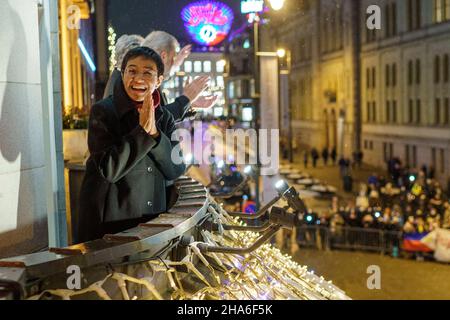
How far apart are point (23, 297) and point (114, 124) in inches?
62.8

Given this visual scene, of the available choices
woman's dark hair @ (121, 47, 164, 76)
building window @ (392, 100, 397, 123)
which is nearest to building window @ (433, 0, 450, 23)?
building window @ (392, 100, 397, 123)

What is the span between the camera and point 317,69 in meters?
63.2

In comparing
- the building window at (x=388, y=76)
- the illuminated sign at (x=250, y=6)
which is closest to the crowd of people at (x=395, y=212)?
the illuminated sign at (x=250, y=6)

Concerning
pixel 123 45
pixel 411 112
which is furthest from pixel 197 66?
pixel 411 112

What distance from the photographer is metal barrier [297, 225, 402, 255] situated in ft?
68.8

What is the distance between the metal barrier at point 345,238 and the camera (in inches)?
826

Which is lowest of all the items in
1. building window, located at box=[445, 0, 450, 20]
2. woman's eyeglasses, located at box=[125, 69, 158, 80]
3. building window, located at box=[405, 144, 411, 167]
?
building window, located at box=[405, 144, 411, 167]

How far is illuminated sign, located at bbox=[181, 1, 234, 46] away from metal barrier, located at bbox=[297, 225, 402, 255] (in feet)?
45.3

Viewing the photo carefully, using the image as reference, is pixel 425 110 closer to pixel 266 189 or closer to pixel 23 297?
pixel 266 189

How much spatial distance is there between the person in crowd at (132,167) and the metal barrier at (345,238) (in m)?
17.2

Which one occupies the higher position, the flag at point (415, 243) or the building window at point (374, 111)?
the building window at point (374, 111)

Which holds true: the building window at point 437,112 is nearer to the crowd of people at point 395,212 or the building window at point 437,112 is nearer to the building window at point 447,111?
the building window at point 447,111

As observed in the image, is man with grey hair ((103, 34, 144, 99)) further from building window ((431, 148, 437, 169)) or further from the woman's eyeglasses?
building window ((431, 148, 437, 169))
